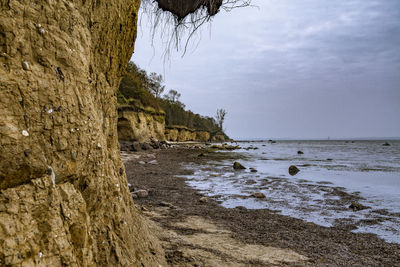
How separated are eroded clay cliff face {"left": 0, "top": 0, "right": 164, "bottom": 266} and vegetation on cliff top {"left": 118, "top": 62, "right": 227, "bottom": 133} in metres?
33.2

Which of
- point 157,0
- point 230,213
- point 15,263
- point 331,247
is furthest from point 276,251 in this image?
point 157,0

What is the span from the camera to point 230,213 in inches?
244

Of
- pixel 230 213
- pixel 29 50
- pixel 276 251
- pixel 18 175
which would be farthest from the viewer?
pixel 230 213

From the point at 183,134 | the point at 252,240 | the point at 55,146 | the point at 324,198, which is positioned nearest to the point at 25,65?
the point at 55,146

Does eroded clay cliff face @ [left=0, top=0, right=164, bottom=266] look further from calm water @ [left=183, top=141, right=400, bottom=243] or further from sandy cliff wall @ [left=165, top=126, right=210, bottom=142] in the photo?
sandy cliff wall @ [left=165, top=126, right=210, bottom=142]

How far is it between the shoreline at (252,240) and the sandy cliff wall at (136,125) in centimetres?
2799

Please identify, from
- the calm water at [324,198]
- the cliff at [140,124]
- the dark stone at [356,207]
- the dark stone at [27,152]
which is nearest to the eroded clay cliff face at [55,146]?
the dark stone at [27,152]

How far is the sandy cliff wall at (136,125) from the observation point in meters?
33.2

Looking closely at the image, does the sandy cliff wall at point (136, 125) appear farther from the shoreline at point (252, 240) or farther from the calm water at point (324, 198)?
the shoreline at point (252, 240)

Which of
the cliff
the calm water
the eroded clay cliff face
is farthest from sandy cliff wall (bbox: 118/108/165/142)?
the eroded clay cliff face

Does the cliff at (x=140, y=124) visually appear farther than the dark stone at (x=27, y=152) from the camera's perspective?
Yes

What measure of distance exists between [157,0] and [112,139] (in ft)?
8.95

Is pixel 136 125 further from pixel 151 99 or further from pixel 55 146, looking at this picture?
pixel 55 146

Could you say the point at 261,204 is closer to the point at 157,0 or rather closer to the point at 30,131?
the point at 157,0
